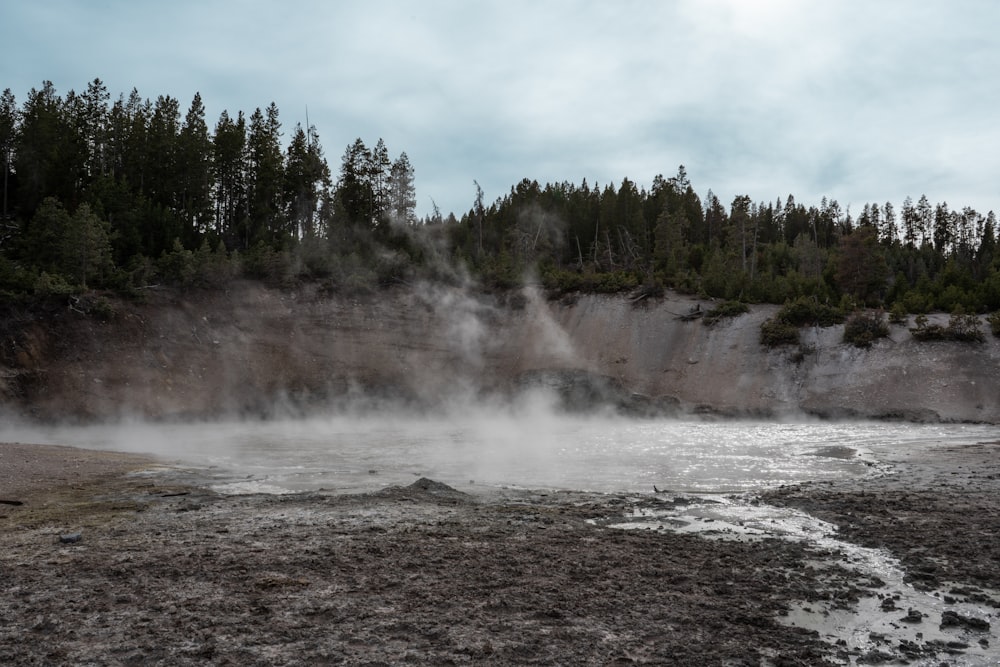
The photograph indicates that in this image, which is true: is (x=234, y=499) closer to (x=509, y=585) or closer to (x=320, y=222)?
(x=509, y=585)

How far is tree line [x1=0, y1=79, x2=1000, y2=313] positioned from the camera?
127 ft

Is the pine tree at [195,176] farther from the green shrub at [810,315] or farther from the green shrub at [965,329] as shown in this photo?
the green shrub at [965,329]

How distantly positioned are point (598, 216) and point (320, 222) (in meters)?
33.4

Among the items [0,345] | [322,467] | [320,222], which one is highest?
[320,222]

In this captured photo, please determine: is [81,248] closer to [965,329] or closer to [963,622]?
[963,622]

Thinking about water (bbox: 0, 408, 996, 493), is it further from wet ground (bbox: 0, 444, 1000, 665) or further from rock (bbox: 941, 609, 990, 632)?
rock (bbox: 941, 609, 990, 632)

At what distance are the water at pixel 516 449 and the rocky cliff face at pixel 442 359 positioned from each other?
278cm

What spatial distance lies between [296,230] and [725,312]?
35394mm

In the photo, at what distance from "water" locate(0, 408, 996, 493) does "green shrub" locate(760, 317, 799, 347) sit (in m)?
7.68

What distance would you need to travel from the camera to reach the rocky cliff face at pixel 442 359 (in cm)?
3106

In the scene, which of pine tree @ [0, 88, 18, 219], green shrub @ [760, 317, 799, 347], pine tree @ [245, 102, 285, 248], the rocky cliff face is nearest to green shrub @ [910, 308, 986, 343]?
the rocky cliff face

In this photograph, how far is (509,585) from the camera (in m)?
7.22

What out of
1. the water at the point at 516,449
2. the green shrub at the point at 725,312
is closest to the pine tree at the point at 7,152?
the water at the point at 516,449

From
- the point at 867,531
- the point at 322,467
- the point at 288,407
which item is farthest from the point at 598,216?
the point at 867,531
